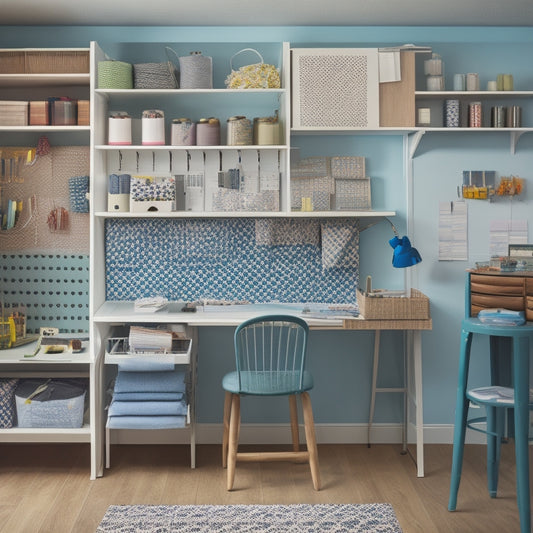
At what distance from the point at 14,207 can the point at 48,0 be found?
119 cm

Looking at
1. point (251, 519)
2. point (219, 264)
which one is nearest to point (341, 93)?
point (219, 264)

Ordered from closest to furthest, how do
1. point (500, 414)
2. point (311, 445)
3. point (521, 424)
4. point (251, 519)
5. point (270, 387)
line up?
point (521, 424) → point (251, 519) → point (500, 414) → point (270, 387) → point (311, 445)

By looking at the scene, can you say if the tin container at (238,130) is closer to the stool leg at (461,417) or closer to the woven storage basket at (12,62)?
the woven storage basket at (12,62)

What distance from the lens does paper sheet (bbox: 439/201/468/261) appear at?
14.4 ft

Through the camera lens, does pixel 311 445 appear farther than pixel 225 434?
No

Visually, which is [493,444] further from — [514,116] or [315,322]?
[514,116]

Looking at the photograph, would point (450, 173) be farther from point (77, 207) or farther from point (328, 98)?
point (77, 207)

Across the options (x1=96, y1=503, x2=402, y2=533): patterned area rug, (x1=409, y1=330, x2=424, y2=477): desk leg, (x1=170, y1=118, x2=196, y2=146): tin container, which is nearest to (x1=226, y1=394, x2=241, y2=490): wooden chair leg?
(x1=96, y1=503, x2=402, y2=533): patterned area rug

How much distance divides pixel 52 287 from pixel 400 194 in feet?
7.15

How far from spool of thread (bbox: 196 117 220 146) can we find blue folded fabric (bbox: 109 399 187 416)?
1456 millimetres

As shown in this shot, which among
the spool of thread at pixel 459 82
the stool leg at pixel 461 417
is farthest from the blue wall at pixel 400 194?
the stool leg at pixel 461 417

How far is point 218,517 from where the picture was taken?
3408 millimetres

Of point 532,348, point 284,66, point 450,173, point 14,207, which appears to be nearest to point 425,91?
point 450,173

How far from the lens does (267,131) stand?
13.3 feet
